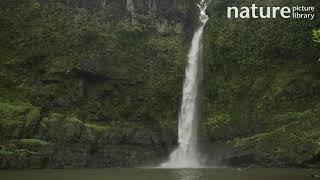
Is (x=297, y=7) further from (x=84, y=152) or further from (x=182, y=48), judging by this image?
(x=84, y=152)

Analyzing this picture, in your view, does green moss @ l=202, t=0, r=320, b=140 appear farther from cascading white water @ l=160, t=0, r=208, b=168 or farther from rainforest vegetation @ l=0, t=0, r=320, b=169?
cascading white water @ l=160, t=0, r=208, b=168

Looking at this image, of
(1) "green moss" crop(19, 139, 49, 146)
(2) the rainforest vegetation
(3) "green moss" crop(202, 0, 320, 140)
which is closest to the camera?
(1) "green moss" crop(19, 139, 49, 146)

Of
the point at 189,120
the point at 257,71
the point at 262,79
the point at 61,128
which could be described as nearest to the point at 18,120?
the point at 61,128

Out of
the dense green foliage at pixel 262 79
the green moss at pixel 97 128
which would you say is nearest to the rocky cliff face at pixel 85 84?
the green moss at pixel 97 128

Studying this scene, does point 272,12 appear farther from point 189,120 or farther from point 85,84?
point 85,84

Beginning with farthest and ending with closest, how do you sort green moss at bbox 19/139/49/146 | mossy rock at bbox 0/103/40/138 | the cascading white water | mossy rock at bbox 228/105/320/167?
the cascading white water → mossy rock at bbox 0/103/40/138 → green moss at bbox 19/139/49/146 → mossy rock at bbox 228/105/320/167

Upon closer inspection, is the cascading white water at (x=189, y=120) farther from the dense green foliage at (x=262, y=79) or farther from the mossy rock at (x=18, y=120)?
the mossy rock at (x=18, y=120)

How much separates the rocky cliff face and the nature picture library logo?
238 inches

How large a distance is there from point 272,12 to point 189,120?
1280 cm

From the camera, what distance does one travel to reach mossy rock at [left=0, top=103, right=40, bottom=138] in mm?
33844

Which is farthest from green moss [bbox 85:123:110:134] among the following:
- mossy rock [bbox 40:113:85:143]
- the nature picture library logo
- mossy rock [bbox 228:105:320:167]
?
the nature picture library logo

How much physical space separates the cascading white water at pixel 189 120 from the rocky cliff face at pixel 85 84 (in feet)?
2.23

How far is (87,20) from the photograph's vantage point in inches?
1772

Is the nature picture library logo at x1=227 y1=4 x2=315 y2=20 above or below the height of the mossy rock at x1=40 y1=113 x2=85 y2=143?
above
